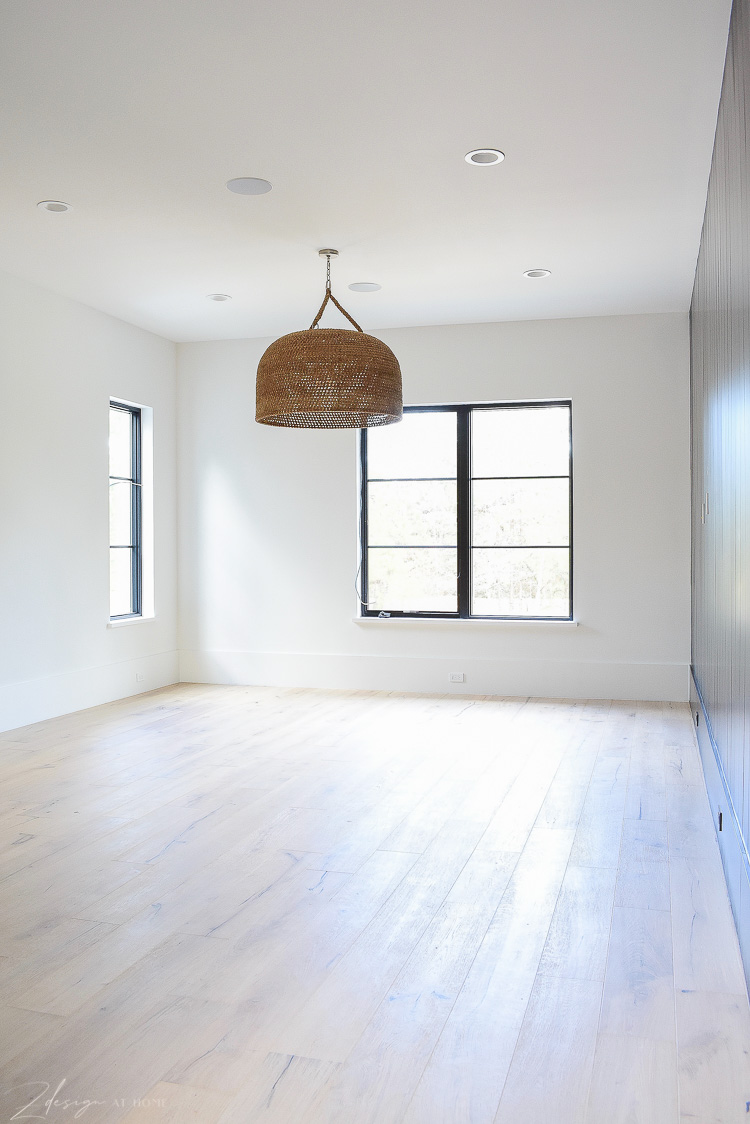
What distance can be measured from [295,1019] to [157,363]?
6.03 meters

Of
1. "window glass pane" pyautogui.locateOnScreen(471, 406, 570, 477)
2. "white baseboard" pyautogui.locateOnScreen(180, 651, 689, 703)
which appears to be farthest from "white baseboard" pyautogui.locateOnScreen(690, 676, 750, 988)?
"window glass pane" pyautogui.locateOnScreen(471, 406, 570, 477)

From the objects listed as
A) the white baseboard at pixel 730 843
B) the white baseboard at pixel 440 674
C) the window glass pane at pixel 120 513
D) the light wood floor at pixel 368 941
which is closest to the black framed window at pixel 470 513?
the white baseboard at pixel 440 674

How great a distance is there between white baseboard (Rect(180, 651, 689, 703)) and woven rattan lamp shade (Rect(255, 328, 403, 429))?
2974mm

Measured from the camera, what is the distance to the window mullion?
7.09 metres

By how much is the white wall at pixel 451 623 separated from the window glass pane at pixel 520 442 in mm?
167

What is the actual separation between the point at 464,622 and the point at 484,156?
3832 millimetres

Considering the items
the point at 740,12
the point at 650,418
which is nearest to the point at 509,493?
the point at 650,418

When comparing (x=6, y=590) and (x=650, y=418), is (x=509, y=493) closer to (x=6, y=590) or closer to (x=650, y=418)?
(x=650, y=418)

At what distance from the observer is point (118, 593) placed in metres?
7.10

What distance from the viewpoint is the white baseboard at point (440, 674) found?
664cm

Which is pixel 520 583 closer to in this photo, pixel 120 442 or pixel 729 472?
pixel 120 442

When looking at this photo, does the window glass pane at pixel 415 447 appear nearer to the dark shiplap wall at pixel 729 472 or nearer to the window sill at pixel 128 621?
the window sill at pixel 128 621

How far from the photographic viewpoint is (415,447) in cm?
725

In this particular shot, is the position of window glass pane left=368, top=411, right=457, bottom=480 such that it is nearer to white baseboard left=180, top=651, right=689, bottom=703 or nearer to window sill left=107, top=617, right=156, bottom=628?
white baseboard left=180, top=651, right=689, bottom=703
